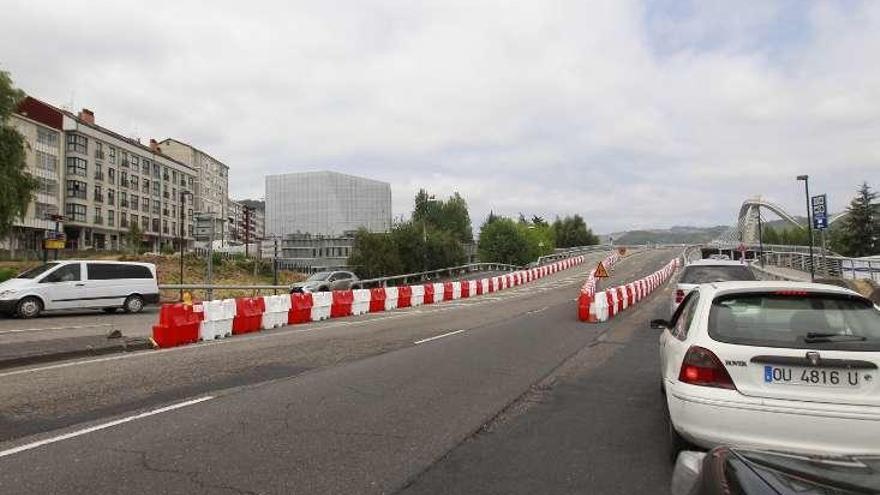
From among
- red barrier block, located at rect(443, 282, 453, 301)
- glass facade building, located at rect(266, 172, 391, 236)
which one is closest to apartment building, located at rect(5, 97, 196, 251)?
glass facade building, located at rect(266, 172, 391, 236)

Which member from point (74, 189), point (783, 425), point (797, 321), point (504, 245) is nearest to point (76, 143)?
point (74, 189)

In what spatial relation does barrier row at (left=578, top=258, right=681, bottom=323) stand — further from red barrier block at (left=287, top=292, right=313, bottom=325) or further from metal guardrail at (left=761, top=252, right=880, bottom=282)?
metal guardrail at (left=761, top=252, right=880, bottom=282)

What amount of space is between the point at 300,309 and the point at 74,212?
7214 centimetres

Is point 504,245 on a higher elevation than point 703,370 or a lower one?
higher

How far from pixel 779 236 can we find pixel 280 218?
116203 mm

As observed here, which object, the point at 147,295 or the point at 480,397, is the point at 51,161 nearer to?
the point at 147,295

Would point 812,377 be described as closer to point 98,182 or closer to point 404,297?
point 404,297

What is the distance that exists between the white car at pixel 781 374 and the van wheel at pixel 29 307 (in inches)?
838

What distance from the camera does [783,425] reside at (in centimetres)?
455

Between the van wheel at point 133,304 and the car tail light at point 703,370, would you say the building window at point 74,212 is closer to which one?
the van wheel at point 133,304

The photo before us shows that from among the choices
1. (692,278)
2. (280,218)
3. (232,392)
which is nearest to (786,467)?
(232,392)

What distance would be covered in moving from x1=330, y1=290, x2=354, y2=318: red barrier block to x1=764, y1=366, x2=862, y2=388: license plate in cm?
1715

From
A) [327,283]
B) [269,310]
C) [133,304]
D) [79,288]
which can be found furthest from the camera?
[327,283]

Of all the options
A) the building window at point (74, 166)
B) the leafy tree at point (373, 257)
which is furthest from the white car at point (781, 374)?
the building window at point (74, 166)
